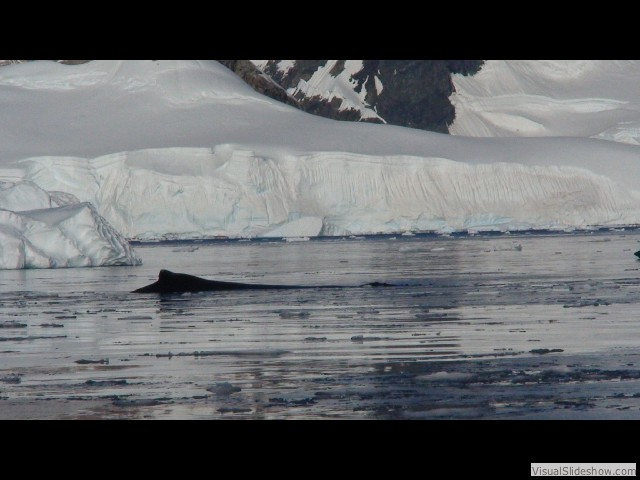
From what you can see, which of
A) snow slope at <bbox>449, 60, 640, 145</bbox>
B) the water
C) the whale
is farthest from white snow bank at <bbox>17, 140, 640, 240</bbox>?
snow slope at <bbox>449, 60, 640, 145</bbox>

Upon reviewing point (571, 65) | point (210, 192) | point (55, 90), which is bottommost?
point (210, 192)

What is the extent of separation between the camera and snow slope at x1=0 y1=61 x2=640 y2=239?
98.9 ft

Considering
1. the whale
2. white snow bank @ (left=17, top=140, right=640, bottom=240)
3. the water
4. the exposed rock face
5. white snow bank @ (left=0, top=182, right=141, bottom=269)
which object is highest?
the exposed rock face

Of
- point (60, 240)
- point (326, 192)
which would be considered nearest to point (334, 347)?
point (60, 240)

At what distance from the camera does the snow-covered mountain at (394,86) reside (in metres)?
67.2

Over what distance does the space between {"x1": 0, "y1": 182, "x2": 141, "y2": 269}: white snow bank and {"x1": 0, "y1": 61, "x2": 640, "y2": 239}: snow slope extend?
375 inches

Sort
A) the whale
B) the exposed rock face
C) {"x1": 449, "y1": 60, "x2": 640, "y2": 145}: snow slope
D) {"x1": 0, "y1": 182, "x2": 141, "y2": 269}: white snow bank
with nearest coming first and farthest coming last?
the whale < {"x1": 0, "y1": 182, "x2": 141, "y2": 269}: white snow bank < the exposed rock face < {"x1": 449, "y1": 60, "x2": 640, "y2": 145}: snow slope

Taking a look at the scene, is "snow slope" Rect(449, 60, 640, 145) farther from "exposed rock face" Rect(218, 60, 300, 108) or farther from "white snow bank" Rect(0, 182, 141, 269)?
"white snow bank" Rect(0, 182, 141, 269)

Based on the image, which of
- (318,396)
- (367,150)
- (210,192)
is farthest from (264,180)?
(318,396)

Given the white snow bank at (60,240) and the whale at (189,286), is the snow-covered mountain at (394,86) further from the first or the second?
the whale at (189,286)

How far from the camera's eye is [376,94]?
67812 mm

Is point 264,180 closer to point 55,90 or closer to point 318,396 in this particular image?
point 55,90

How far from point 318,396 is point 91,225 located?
13.2m
